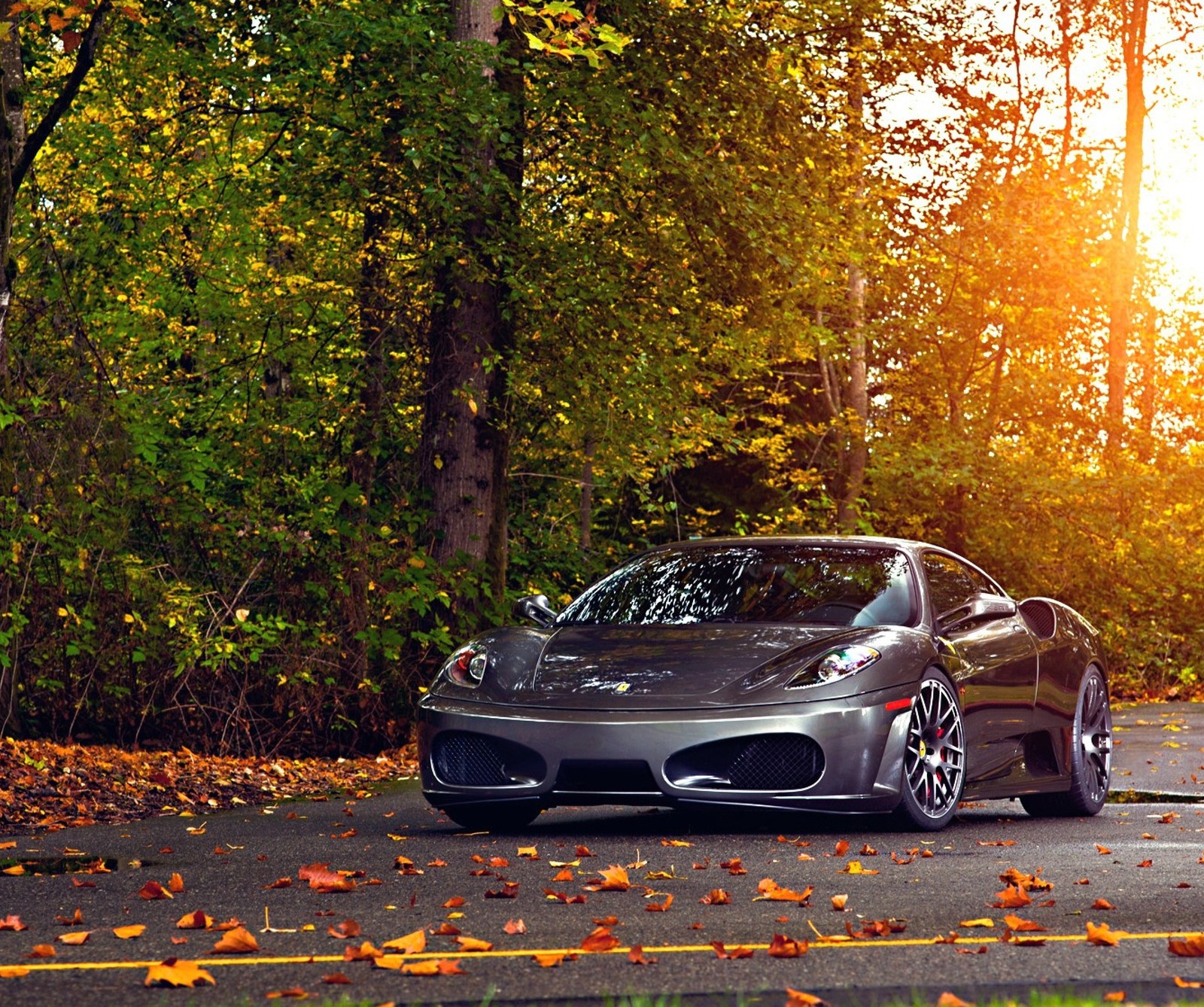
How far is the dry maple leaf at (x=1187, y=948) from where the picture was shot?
17.0 feet

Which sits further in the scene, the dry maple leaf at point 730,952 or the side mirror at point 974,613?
the side mirror at point 974,613

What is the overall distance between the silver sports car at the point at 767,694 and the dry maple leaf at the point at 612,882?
153 cm

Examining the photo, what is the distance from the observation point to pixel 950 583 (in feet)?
33.4

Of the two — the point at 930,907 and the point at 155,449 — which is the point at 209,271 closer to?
the point at 155,449

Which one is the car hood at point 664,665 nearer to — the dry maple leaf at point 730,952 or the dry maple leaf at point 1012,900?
the dry maple leaf at point 1012,900

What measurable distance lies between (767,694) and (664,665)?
21.7 inches

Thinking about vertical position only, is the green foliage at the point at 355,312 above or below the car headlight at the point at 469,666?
above

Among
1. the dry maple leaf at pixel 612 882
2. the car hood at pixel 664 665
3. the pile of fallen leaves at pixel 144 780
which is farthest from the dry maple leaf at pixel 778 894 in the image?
the pile of fallen leaves at pixel 144 780

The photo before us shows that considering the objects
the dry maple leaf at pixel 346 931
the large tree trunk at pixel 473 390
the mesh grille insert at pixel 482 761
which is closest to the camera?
the dry maple leaf at pixel 346 931

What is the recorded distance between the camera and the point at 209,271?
68.6 ft

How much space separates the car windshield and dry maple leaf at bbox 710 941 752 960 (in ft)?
13.7

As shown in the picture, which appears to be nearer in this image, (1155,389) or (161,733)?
(161,733)

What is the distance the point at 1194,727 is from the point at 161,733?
10.8 meters

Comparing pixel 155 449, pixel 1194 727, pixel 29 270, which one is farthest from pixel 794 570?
pixel 1194 727
